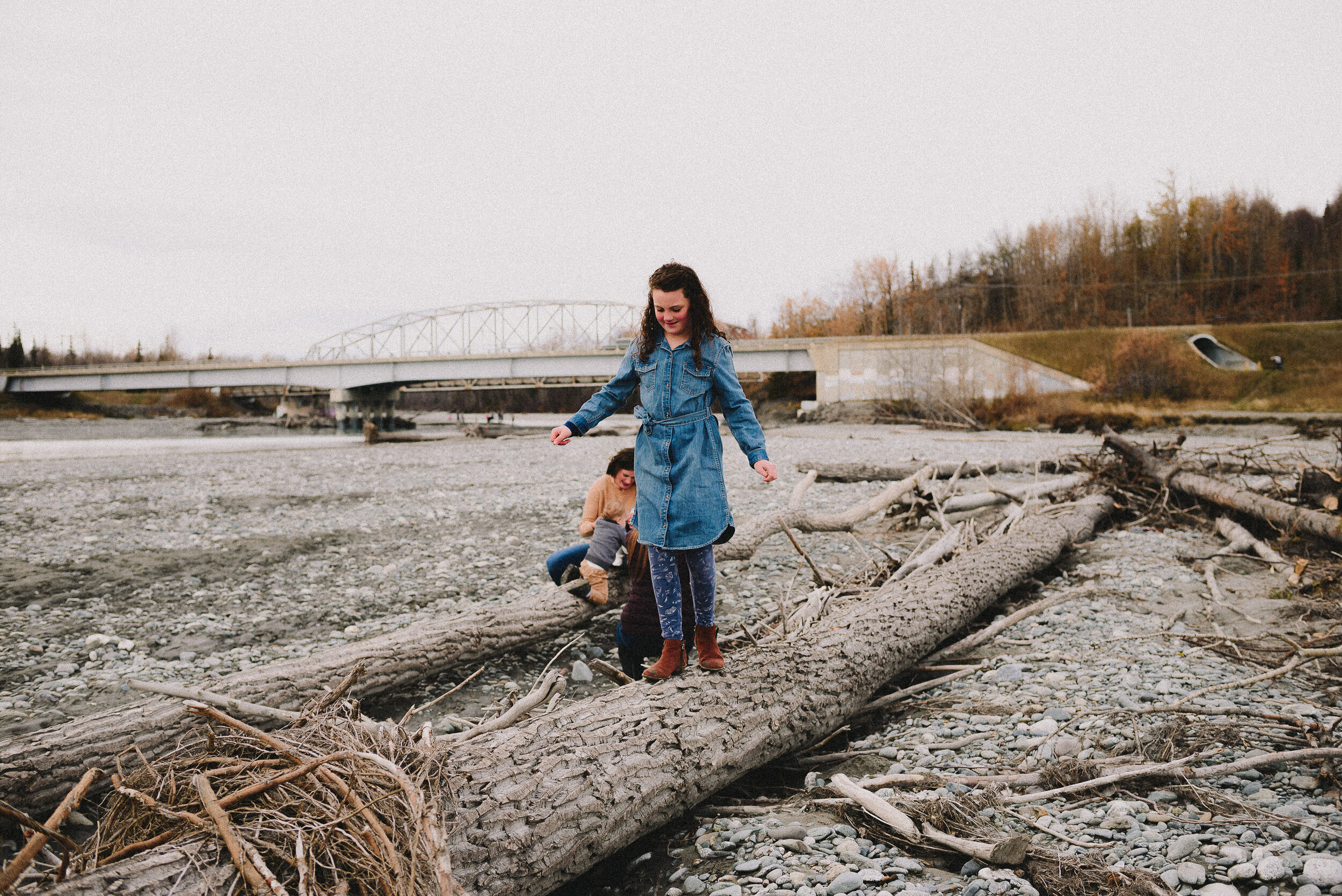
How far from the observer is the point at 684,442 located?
3.97 m

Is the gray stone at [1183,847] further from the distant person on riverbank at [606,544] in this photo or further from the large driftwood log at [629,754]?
the distant person on riverbank at [606,544]

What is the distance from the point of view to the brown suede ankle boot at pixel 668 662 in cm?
409

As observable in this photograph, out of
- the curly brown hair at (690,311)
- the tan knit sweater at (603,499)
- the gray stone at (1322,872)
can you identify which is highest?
the curly brown hair at (690,311)

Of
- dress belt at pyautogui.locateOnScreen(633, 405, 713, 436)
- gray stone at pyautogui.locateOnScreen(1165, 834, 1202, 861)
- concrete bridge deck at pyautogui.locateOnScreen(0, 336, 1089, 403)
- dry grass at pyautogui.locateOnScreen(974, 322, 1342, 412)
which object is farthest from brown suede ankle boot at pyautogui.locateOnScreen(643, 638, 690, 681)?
dry grass at pyautogui.locateOnScreen(974, 322, 1342, 412)

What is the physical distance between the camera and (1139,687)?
14.8ft

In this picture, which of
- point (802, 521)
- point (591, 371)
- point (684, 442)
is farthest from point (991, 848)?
point (591, 371)

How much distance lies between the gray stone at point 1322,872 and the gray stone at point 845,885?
1.50 m

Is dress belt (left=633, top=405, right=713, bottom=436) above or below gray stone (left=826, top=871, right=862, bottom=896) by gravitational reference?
above

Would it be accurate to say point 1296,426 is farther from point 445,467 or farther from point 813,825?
point 813,825

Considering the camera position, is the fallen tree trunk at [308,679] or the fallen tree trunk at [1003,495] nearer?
the fallen tree trunk at [308,679]

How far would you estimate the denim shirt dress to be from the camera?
3941mm

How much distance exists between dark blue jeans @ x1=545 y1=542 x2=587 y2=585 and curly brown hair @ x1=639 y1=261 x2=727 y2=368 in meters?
2.70

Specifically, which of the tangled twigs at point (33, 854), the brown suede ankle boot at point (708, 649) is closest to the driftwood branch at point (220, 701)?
the tangled twigs at point (33, 854)

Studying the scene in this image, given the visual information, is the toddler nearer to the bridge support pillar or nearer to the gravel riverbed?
the gravel riverbed
